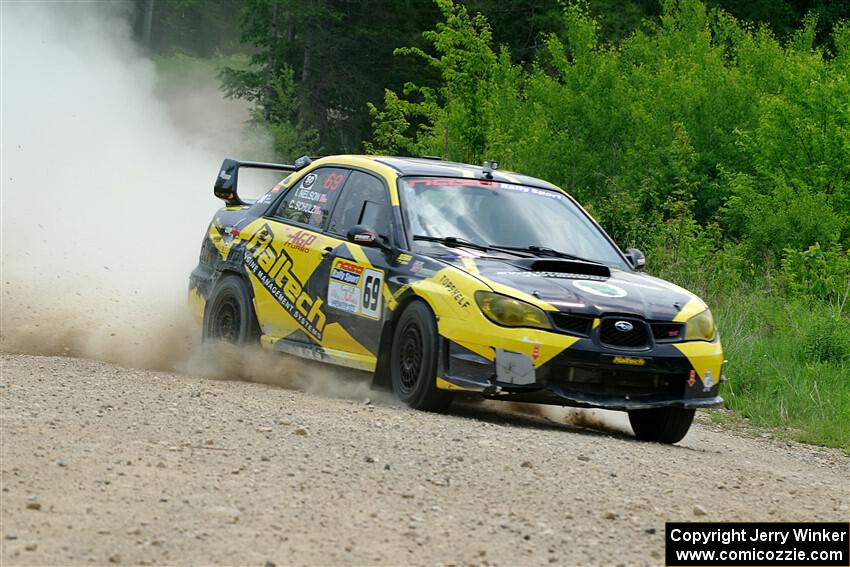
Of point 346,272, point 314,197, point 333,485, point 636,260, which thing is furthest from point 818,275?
point 333,485

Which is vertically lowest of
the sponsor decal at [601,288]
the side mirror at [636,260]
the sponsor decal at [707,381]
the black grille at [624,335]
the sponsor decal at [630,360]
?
the sponsor decal at [707,381]

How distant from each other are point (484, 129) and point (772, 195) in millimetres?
4310

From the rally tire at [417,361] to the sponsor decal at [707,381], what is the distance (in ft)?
5.31

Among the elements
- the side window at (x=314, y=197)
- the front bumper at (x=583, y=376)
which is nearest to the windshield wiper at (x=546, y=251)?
the front bumper at (x=583, y=376)

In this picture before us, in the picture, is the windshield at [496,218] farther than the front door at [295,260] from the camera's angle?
No

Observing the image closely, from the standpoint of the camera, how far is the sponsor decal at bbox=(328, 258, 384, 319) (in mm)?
9461

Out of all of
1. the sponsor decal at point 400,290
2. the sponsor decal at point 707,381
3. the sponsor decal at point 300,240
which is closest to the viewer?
the sponsor decal at point 707,381

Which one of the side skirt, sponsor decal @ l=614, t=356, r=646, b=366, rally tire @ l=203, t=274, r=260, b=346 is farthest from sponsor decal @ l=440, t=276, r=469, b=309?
rally tire @ l=203, t=274, r=260, b=346

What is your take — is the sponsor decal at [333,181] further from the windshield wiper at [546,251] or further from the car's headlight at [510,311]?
the car's headlight at [510,311]

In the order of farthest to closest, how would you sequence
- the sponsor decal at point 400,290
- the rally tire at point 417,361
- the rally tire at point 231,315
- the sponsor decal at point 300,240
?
the rally tire at point 231,315 < the sponsor decal at point 300,240 < the sponsor decal at point 400,290 < the rally tire at point 417,361

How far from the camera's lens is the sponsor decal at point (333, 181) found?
10602 millimetres

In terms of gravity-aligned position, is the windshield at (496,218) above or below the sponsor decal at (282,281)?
above

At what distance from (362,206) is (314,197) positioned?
2.20ft

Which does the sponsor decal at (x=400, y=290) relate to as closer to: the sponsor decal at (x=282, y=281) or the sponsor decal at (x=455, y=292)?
the sponsor decal at (x=455, y=292)
